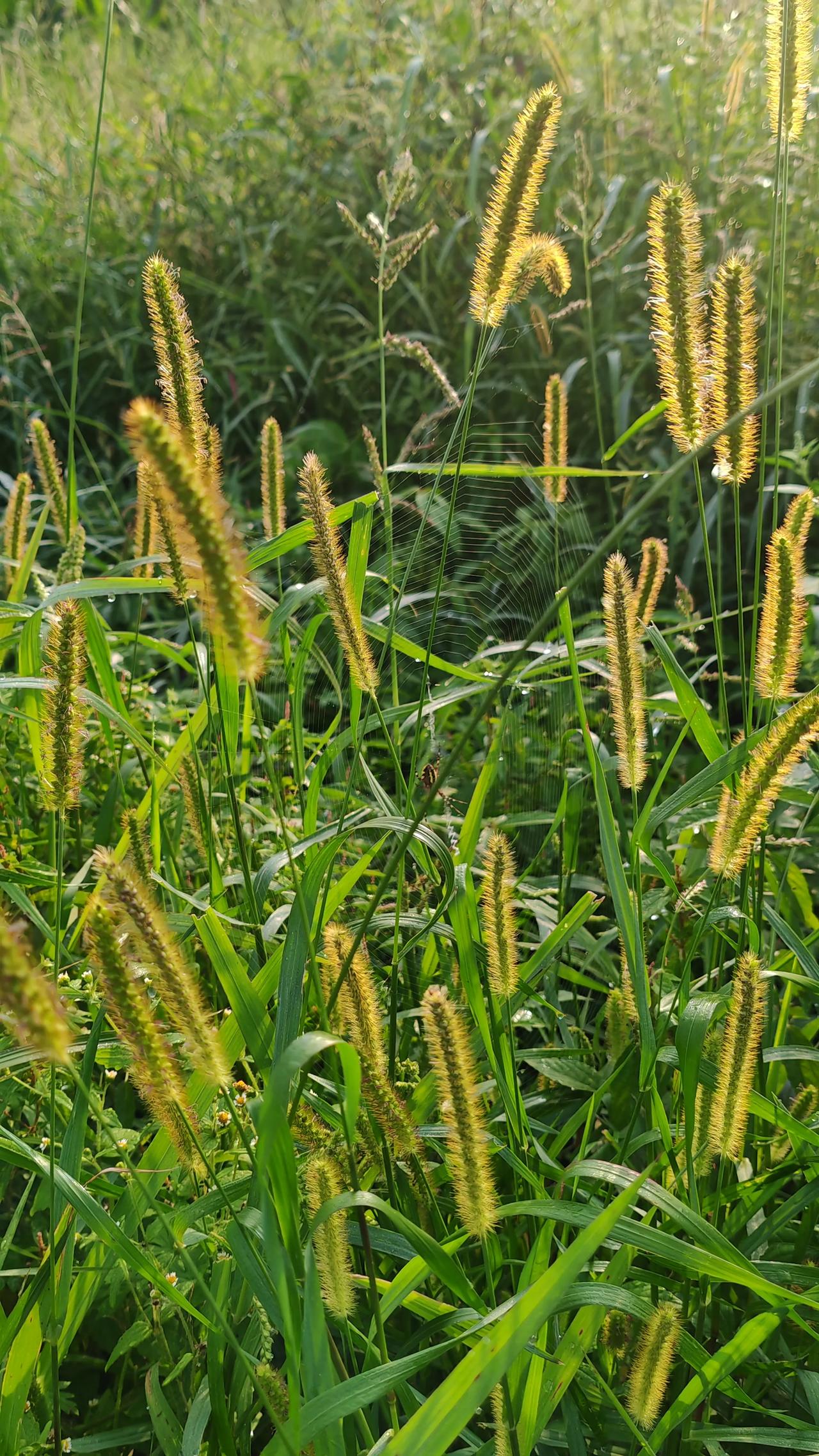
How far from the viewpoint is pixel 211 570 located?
815mm

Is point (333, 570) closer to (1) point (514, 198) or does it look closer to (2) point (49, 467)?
(1) point (514, 198)

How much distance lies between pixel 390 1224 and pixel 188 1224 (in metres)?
0.31

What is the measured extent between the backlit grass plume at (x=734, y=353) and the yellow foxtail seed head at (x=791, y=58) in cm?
26

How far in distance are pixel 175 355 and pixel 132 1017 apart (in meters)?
0.67

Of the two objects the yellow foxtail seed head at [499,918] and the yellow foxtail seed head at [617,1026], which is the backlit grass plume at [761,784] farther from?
the yellow foxtail seed head at [617,1026]

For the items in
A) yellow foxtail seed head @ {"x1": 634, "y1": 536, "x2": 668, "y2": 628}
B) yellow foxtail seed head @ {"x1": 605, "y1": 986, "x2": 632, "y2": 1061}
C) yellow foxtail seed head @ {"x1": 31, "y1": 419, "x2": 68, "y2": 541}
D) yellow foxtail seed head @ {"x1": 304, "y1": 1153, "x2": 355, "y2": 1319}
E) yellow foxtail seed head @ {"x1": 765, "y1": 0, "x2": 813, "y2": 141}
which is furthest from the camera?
yellow foxtail seed head @ {"x1": 31, "y1": 419, "x2": 68, "y2": 541}

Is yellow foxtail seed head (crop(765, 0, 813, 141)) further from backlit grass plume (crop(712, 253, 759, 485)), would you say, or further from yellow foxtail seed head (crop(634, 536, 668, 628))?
yellow foxtail seed head (crop(634, 536, 668, 628))

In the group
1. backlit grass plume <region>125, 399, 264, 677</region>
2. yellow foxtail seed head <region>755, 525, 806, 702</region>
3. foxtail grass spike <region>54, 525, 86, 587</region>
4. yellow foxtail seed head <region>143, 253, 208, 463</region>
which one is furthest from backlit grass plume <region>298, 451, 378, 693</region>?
foxtail grass spike <region>54, 525, 86, 587</region>

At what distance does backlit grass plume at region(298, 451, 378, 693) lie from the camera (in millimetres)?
1211

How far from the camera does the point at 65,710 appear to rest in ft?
3.76

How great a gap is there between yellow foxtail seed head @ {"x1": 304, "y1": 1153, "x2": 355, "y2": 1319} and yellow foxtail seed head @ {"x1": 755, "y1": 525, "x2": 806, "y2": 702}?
74cm

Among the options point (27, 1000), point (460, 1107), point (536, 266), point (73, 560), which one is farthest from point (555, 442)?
point (27, 1000)

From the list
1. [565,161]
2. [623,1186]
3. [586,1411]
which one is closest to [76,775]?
[623,1186]

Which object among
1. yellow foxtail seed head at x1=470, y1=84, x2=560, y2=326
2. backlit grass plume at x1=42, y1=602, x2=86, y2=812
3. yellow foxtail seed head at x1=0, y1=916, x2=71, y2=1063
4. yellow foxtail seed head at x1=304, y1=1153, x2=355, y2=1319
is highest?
yellow foxtail seed head at x1=470, y1=84, x2=560, y2=326
